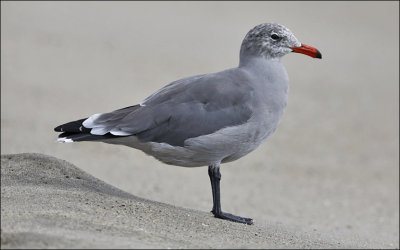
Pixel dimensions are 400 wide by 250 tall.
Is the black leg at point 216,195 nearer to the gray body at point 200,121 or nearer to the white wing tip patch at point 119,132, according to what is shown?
the gray body at point 200,121

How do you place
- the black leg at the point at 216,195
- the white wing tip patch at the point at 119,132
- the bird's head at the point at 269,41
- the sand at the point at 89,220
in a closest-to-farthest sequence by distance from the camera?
1. the sand at the point at 89,220
2. the white wing tip patch at the point at 119,132
3. the black leg at the point at 216,195
4. the bird's head at the point at 269,41

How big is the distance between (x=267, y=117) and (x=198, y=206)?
3200 millimetres

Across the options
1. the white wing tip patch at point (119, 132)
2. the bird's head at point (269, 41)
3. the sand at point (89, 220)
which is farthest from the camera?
the bird's head at point (269, 41)

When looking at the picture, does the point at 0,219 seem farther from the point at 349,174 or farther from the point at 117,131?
the point at 349,174

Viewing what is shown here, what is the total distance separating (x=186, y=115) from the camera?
5.57 meters

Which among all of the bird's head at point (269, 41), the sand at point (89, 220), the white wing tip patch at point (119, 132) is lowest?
the sand at point (89, 220)

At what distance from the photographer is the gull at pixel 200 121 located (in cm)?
552

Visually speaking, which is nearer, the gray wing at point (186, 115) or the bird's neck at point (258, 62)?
the gray wing at point (186, 115)

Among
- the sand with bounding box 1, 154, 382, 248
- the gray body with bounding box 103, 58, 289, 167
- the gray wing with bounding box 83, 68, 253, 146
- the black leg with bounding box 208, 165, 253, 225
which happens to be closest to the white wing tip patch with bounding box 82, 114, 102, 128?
the gray wing with bounding box 83, 68, 253, 146

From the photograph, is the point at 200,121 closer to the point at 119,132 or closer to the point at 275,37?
the point at 119,132

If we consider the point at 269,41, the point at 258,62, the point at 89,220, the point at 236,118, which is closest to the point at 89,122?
the point at 236,118

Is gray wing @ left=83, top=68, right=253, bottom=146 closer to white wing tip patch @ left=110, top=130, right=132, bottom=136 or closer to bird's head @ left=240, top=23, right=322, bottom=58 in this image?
white wing tip patch @ left=110, top=130, right=132, bottom=136

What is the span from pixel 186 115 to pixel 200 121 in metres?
0.12

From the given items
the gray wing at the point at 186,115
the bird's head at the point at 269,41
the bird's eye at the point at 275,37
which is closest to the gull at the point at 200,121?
the gray wing at the point at 186,115
